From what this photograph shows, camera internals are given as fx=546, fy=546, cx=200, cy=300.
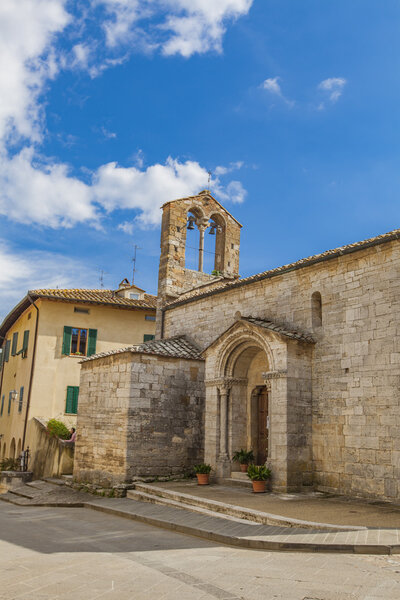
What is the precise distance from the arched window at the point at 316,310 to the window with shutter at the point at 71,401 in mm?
12692

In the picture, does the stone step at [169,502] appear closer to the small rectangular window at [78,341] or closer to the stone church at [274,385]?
the stone church at [274,385]

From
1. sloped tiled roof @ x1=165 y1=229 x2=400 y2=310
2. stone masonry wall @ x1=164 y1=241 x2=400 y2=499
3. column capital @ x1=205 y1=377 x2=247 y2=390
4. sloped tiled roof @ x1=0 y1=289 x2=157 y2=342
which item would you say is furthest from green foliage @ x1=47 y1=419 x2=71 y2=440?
stone masonry wall @ x1=164 y1=241 x2=400 y2=499

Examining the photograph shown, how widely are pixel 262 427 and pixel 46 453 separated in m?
9.05

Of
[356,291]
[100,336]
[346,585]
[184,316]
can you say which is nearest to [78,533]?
[346,585]

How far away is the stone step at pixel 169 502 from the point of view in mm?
9953

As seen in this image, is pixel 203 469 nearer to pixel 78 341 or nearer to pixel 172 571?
pixel 172 571

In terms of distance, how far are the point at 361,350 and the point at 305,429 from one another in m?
2.32

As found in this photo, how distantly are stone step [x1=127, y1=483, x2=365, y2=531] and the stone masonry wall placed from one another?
9.93 ft

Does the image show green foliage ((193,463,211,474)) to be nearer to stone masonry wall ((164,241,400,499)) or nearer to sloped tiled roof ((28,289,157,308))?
stone masonry wall ((164,241,400,499))

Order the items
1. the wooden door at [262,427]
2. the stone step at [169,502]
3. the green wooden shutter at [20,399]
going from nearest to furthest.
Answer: the stone step at [169,502] → the wooden door at [262,427] → the green wooden shutter at [20,399]

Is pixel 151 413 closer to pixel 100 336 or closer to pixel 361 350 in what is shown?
pixel 361 350

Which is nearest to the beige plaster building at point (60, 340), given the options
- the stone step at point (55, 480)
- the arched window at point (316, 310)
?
the stone step at point (55, 480)

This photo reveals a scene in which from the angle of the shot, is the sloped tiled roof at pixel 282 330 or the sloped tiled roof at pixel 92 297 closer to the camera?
the sloped tiled roof at pixel 282 330

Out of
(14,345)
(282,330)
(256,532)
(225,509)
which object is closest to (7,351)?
(14,345)
